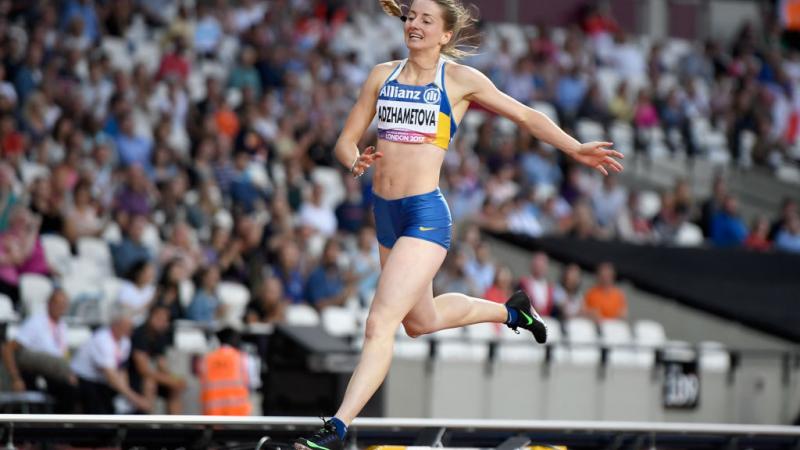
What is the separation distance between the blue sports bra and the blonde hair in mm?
228

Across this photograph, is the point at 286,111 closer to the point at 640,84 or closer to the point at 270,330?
the point at 270,330

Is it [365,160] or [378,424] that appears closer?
[365,160]

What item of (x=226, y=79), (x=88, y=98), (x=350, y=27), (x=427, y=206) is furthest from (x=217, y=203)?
(x=427, y=206)

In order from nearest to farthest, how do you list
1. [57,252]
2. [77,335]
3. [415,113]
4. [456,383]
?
[415,113] < [77,335] < [456,383] < [57,252]

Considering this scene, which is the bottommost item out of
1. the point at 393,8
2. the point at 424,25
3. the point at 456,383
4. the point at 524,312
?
the point at 456,383

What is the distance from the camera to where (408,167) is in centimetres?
697

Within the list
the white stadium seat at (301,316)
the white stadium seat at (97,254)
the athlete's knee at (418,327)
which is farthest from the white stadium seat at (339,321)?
the athlete's knee at (418,327)

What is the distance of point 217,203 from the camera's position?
15.0m

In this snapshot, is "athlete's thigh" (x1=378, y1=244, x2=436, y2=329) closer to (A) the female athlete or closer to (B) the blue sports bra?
(A) the female athlete

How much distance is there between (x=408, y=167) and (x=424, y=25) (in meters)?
0.68

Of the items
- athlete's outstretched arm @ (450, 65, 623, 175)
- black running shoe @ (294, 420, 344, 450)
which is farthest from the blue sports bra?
black running shoe @ (294, 420, 344, 450)

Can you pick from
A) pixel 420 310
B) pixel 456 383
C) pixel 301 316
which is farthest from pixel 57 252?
pixel 420 310

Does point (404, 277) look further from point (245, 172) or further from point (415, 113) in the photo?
point (245, 172)

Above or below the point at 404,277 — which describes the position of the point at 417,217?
above
